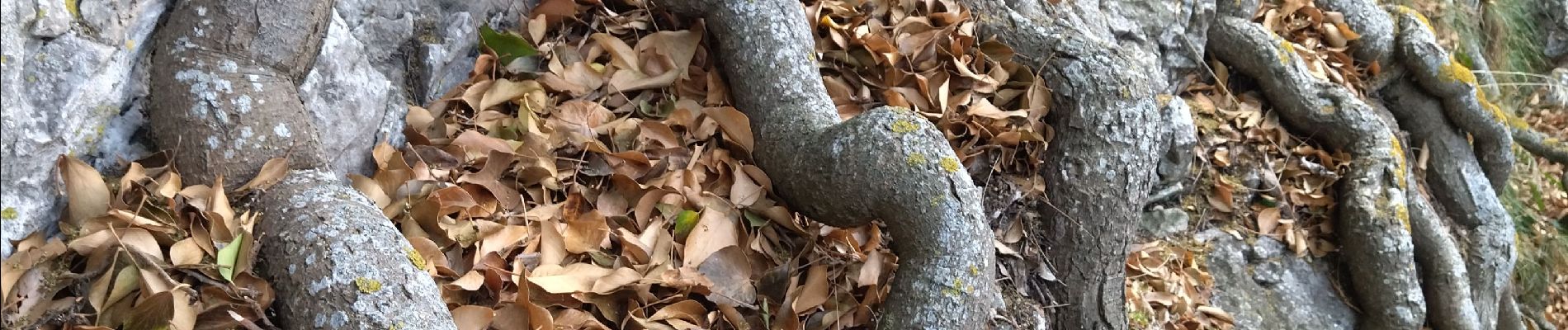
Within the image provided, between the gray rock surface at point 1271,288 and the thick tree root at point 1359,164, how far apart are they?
0.10 metres

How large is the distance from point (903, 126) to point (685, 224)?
406mm

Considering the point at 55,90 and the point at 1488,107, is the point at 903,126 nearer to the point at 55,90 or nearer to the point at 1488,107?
the point at 55,90

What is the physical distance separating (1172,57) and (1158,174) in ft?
1.76

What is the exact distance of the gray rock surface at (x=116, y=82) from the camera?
117 cm

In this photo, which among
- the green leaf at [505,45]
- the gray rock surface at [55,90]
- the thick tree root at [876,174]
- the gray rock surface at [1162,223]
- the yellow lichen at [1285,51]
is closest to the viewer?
the gray rock surface at [55,90]

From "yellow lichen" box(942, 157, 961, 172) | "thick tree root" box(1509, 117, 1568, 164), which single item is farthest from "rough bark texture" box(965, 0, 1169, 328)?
"thick tree root" box(1509, 117, 1568, 164)

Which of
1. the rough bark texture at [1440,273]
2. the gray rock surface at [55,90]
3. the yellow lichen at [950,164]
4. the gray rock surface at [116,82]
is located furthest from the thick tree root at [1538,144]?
the gray rock surface at [55,90]

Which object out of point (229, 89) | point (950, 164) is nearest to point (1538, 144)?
point (950, 164)

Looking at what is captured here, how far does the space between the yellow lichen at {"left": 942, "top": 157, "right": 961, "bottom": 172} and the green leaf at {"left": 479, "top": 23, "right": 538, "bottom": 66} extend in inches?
32.7

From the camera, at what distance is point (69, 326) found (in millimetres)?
1128

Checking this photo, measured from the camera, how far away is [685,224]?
162cm

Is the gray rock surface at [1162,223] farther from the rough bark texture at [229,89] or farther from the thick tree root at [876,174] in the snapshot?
the rough bark texture at [229,89]

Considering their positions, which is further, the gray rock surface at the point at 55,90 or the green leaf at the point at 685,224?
the green leaf at the point at 685,224

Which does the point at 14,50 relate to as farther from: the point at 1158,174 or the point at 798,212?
the point at 1158,174
